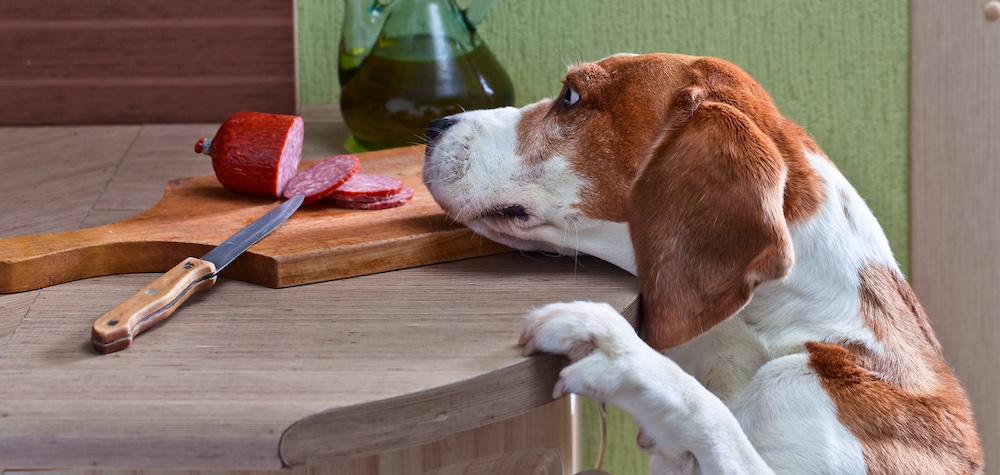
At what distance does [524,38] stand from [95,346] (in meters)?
1.16

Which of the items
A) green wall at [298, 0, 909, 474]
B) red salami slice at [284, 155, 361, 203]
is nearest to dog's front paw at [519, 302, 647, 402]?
red salami slice at [284, 155, 361, 203]

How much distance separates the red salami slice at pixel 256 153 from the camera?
1365 mm

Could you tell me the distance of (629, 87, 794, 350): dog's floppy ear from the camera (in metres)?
0.99

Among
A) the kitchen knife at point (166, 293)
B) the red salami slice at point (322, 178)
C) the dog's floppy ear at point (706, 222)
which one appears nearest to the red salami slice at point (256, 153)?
the red salami slice at point (322, 178)

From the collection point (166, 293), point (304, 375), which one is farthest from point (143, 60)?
point (304, 375)

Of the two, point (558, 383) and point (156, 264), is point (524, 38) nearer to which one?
point (156, 264)

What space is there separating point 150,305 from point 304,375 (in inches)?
7.4

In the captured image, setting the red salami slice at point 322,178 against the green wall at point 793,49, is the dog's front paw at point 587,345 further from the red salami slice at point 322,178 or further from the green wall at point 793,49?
the green wall at point 793,49

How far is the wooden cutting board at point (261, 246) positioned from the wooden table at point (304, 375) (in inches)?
0.6

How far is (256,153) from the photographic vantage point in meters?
1.37

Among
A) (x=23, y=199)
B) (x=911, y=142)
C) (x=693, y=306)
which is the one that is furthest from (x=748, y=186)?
(x=911, y=142)

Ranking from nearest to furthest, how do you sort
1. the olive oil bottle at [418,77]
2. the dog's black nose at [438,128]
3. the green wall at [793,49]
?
the dog's black nose at [438,128], the olive oil bottle at [418,77], the green wall at [793,49]

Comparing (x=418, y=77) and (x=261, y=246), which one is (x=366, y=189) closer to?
(x=261, y=246)

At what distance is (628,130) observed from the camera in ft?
3.82
